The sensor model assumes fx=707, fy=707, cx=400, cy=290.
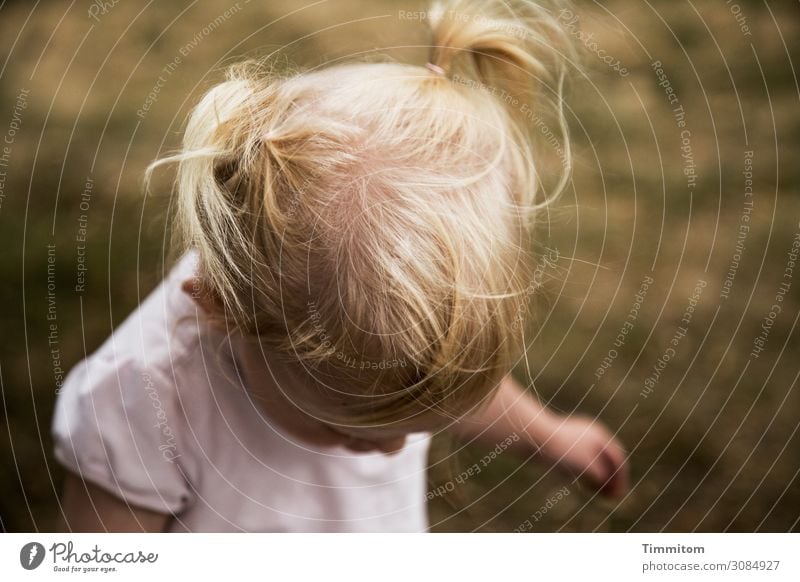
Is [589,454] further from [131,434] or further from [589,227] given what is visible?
[131,434]

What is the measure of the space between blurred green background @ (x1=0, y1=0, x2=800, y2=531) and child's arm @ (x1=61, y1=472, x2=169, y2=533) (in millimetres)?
37

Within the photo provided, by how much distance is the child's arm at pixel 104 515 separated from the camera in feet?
1.64

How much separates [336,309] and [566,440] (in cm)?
28

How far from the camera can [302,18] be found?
520mm

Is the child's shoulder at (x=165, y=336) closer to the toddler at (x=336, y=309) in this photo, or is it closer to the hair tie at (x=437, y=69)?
the toddler at (x=336, y=309)

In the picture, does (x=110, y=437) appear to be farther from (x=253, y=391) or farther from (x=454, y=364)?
(x=454, y=364)

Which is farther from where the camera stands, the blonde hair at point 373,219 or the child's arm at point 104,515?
the child's arm at point 104,515

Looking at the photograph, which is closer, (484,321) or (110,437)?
(484,321)

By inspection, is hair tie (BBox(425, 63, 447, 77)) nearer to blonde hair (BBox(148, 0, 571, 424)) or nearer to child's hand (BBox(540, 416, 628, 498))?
blonde hair (BBox(148, 0, 571, 424))

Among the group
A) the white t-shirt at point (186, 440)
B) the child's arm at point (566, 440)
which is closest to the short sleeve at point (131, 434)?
the white t-shirt at point (186, 440)

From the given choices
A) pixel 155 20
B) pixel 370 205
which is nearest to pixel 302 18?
pixel 155 20

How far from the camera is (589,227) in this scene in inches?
24.5

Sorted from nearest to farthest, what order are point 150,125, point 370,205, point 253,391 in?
point 370,205, point 253,391, point 150,125
